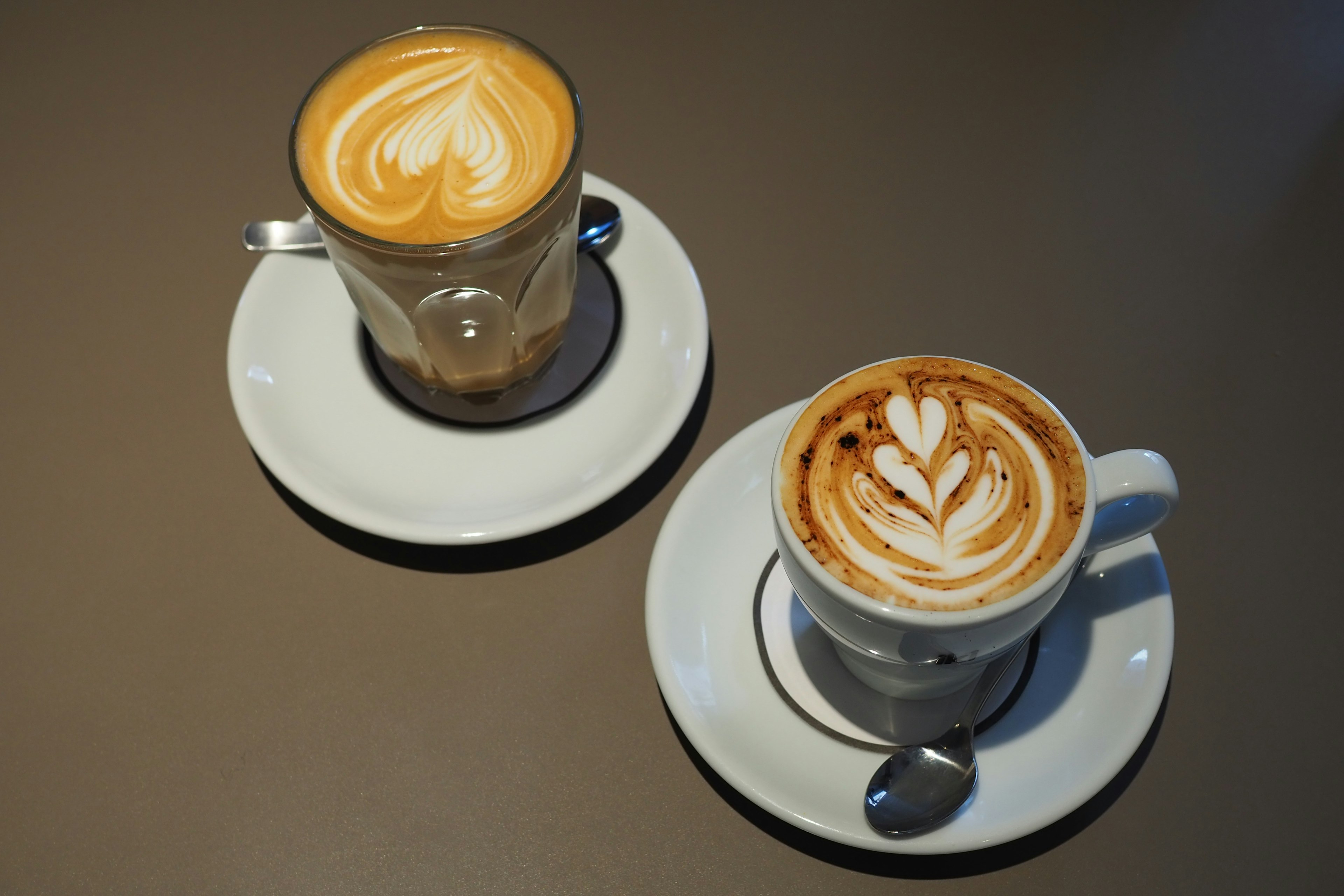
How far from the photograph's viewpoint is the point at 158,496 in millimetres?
1050

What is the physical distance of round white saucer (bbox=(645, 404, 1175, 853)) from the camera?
0.75 meters

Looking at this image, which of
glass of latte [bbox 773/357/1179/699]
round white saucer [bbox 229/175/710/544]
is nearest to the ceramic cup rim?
glass of latte [bbox 773/357/1179/699]

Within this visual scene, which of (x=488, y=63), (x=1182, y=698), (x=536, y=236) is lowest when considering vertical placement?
(x=1182, y=698)

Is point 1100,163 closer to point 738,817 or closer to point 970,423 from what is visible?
point 970,423

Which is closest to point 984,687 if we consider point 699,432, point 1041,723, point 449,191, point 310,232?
point 1041,723

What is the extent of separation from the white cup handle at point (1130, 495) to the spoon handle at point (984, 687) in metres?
0.11

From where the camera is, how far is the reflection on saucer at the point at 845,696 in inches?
32.2

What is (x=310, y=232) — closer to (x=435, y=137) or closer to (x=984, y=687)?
(x=435, y=137)

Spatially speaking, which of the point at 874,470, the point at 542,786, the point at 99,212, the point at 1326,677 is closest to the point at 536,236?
the point at 874,470

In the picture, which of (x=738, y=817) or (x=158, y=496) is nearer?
(x=738, y=817)

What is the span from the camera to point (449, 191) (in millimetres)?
932

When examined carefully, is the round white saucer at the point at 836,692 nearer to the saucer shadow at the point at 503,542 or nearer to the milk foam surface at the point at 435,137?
the saucer shadow at the point at 503,542

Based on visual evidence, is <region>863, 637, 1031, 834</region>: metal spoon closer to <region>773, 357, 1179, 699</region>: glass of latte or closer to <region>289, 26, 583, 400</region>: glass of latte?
<region>773, 357, 1179, 699</region>: glass of latte

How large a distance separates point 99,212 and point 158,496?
1.50 ft
